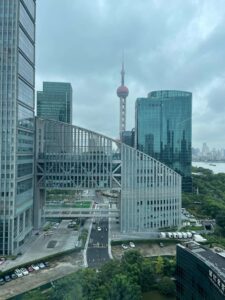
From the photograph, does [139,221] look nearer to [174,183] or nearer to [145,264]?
[174,183]

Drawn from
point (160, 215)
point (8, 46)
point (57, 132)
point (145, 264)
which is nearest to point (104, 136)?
point (57, 132)

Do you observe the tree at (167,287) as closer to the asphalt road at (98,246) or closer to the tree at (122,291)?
the tree at (122,291)

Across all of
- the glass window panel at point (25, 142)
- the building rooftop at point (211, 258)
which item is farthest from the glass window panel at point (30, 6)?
the building rooftop at point (211, 258)

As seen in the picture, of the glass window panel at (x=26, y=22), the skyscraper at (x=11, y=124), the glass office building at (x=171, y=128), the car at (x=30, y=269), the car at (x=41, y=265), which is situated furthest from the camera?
the glass office building at (x=171, y=128)

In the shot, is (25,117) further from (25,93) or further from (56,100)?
(56,100)

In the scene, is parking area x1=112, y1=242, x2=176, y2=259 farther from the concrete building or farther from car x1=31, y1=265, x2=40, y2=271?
the concrete building

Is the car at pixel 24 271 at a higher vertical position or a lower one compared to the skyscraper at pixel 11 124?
lower

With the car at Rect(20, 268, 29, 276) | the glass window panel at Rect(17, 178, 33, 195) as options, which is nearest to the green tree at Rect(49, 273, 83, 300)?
the car at Rect(20, 268, 29, 276)

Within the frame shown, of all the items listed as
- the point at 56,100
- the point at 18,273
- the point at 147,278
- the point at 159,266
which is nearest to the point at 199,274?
the point at 147,278
